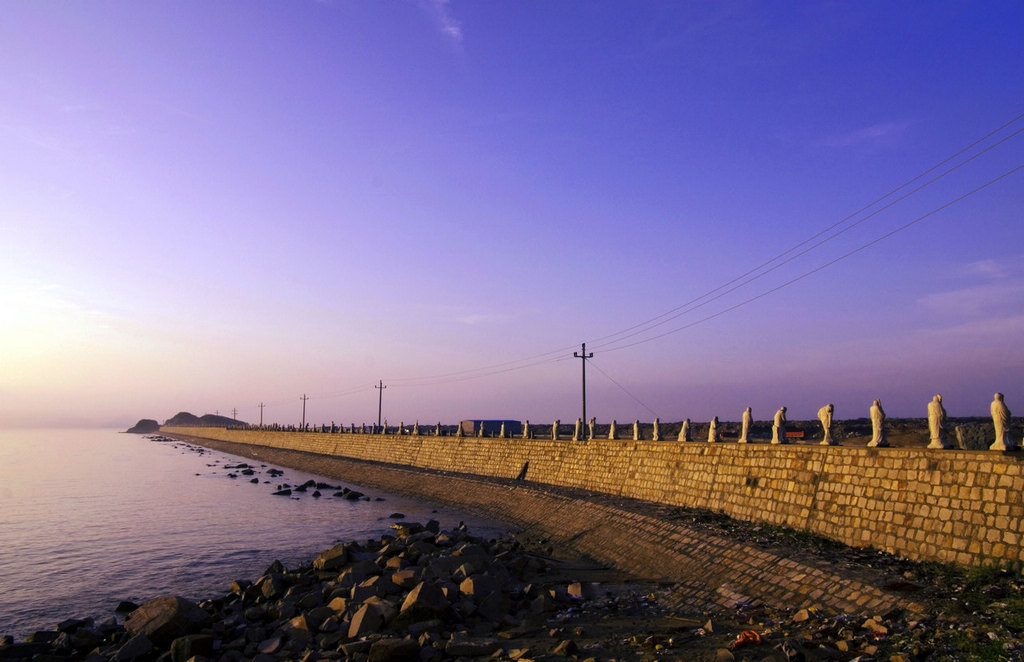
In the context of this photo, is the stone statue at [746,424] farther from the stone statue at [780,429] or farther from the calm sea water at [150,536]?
the calm sea water at [150,536]

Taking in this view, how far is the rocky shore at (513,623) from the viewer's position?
845cm

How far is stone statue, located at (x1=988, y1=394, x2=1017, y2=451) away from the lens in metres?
11.0

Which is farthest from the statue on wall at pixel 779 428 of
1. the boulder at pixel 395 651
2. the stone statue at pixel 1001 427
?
the boulder at pixel 395 651

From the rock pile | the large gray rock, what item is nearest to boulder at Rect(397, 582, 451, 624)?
the rock pile

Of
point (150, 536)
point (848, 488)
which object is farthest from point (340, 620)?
point (150, 536)

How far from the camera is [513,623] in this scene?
38.7ft

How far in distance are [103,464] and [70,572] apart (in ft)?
209

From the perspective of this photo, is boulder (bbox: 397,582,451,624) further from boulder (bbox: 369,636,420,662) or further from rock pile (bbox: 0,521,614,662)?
boulder (bbox: 369,636,420,662)

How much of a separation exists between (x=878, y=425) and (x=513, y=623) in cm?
912

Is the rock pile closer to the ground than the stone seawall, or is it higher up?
closer to the ground

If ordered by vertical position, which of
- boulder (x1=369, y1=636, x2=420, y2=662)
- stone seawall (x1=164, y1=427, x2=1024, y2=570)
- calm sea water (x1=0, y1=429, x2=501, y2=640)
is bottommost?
calm sea water (x1=0, y1=429, x2=501, y2=640)

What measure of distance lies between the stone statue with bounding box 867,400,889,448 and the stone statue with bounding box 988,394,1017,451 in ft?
8.73

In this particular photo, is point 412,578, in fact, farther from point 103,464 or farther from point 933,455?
point 103,464

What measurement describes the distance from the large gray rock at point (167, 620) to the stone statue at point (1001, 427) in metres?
15.2
